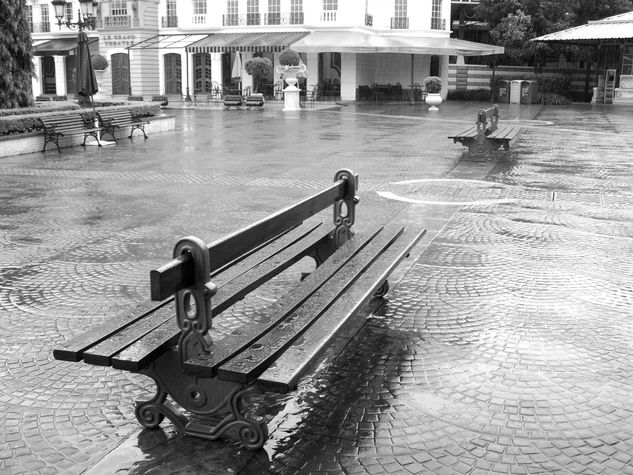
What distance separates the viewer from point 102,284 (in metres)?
6.17

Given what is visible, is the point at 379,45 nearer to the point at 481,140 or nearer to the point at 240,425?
the point at 481,140

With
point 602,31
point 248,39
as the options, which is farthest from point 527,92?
point 248,39

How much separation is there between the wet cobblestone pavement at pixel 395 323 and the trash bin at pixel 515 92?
2486 cm

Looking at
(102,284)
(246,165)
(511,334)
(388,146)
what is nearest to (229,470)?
(511,334)

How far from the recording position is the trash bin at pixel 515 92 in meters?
36.4

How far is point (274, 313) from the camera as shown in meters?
4.12

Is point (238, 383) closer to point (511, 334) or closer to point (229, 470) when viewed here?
point (229, 470)

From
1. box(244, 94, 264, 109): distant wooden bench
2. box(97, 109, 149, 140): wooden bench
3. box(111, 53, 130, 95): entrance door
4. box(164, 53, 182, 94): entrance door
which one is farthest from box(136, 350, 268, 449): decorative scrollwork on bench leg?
box(111, 53, 130, 95): entrance door

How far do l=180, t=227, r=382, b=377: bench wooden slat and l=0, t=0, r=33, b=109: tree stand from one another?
46.8ft

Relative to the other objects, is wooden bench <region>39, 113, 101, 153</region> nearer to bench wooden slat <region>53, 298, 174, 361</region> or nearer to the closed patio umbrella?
bench wooden slat <region>53, 298, 174, 361</region>

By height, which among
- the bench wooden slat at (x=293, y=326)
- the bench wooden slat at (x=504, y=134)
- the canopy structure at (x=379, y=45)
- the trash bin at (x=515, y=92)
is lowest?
the bench wooden slat at (x=293, y=326)

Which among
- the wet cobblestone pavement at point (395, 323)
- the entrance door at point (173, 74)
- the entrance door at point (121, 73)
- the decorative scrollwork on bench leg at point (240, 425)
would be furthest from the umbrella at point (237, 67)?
the decorative scrollwork on bench leg at point (240, 425)

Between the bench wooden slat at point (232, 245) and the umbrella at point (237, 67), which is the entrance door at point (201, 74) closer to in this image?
the umbrella at point (237, 67)

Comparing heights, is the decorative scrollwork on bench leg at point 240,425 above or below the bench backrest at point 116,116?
below
